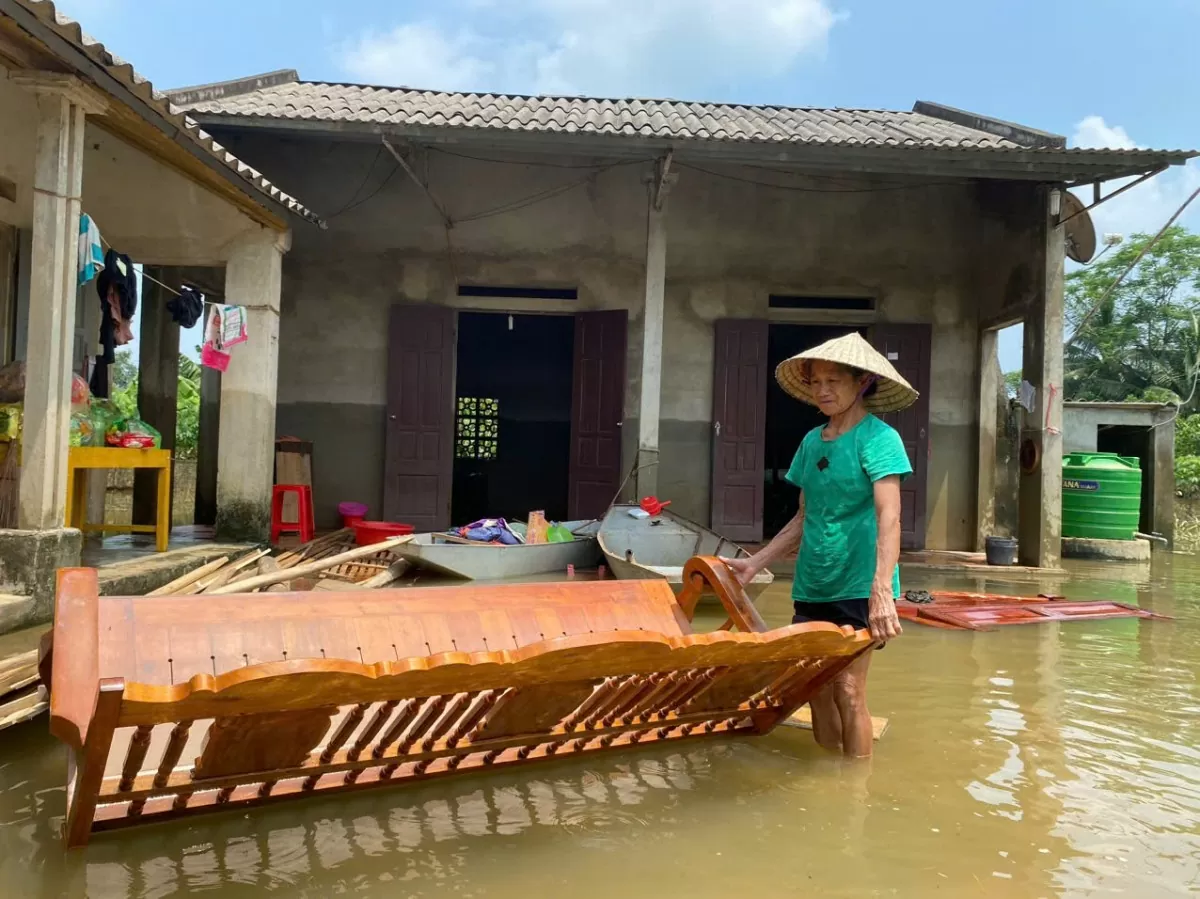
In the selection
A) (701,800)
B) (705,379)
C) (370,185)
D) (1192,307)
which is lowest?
(701,800)

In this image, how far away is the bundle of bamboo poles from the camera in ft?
16.7

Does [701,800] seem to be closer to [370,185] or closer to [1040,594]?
[1040,594]

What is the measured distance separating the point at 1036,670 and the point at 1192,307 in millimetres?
22362

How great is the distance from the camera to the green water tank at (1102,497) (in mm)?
10289

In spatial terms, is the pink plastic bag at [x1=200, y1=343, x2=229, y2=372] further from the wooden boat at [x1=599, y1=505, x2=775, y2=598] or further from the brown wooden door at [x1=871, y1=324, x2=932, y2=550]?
the brown wooden door at [x1=871, y1=324, x2=932, y2=550]

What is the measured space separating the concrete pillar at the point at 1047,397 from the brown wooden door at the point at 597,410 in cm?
429

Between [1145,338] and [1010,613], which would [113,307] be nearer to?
[1010,613]

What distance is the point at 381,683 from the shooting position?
6.37 feet

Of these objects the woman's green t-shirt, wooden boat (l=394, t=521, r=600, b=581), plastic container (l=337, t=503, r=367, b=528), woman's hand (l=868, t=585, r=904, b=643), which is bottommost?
wooden boat (l=394, t=521, r=600, b=581)

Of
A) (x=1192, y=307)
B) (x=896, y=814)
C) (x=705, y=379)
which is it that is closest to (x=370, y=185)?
(x=705, y=379)

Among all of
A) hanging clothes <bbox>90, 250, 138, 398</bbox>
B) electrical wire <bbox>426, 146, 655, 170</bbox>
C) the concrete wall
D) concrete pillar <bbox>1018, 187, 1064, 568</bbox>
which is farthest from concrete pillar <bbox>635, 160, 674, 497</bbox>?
hanging clothes <bbox>90, 250, 138, 398</bbox>

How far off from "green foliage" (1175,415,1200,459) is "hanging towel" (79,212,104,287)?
63.0ft

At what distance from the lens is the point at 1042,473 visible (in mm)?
8617

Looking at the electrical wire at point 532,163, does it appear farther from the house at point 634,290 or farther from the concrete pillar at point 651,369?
the concrete pillar at point 651,369
